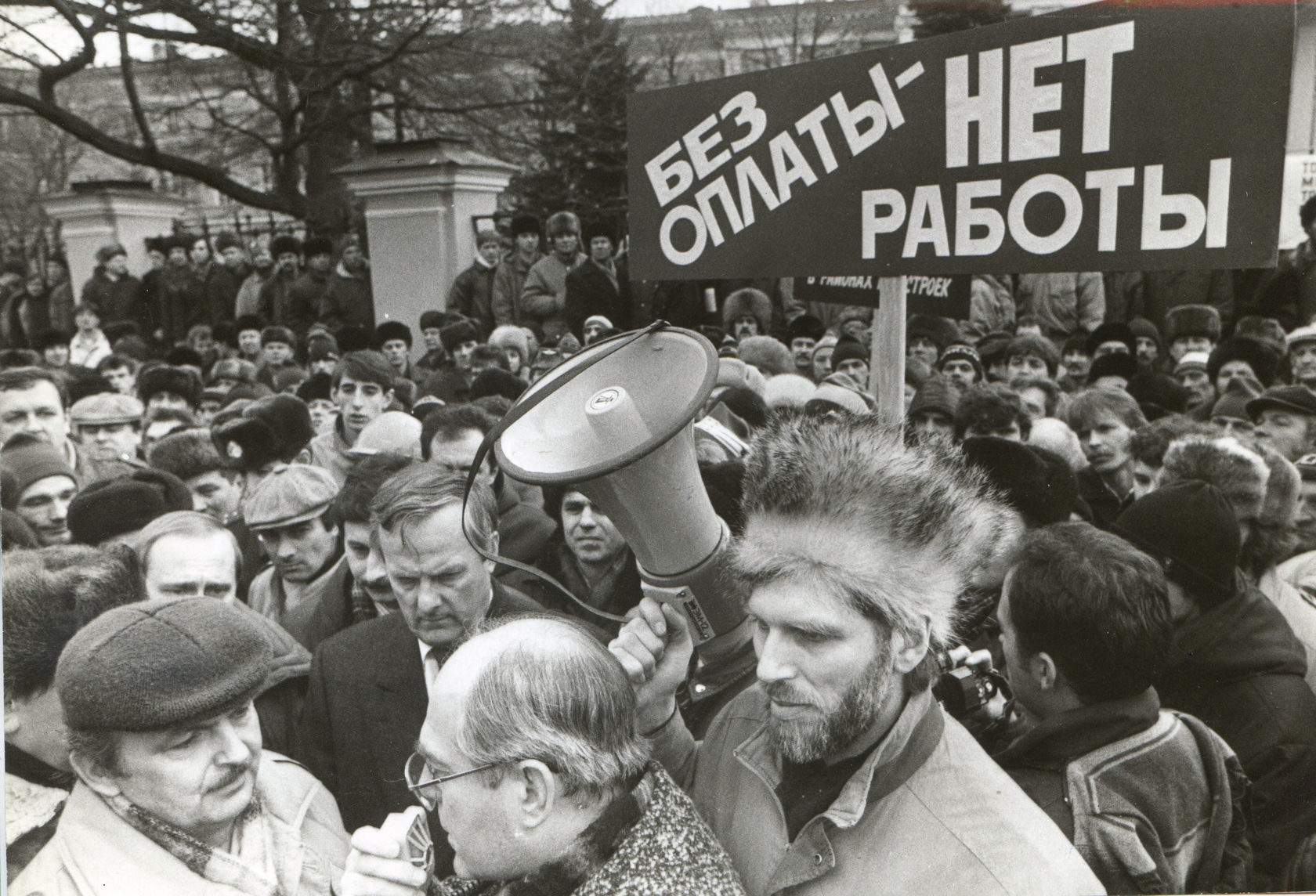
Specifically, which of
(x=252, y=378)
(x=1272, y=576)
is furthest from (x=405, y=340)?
(x=1272, y=576)

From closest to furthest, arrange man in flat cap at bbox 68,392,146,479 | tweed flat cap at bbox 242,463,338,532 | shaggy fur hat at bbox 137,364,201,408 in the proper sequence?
tweed flat cap at bbox 242,463,338,532, man in flat cap at bbox 68,392,146,479, shaggy fur hat at bbox 137,364,201,408

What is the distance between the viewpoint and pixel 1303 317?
6.70 m

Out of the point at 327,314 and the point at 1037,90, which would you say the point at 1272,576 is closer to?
the point at 1037,90

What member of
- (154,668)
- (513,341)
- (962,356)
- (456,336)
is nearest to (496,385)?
(513,341)

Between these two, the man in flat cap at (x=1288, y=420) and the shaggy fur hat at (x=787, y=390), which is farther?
the shaggy fur hat at (x=787, y=390)

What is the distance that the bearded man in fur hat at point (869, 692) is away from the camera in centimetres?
177

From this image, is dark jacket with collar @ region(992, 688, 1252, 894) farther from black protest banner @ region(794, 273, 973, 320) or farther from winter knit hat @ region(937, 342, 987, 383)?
winter knit hat @ region(937, 342, 987, 383)

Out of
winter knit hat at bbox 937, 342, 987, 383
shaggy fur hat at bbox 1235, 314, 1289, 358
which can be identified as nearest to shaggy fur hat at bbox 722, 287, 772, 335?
winter knit hat at bbox 937, 342, 987, 383

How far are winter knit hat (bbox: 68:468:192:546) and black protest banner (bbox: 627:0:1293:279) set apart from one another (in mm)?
1721

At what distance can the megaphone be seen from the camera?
6.34 ft

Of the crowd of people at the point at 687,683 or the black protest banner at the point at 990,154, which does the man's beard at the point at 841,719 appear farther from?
the black protest banner at the point at 990,154

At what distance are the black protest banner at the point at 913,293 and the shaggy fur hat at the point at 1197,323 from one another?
11.4ft

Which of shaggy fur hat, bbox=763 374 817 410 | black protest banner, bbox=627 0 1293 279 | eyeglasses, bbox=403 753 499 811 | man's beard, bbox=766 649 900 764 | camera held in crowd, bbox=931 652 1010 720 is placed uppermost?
black protest banner, bbox=627 0 1293 279

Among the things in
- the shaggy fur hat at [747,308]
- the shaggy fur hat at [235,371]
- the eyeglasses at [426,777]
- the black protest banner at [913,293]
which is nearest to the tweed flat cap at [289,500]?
the black protest banner at [913,293]
